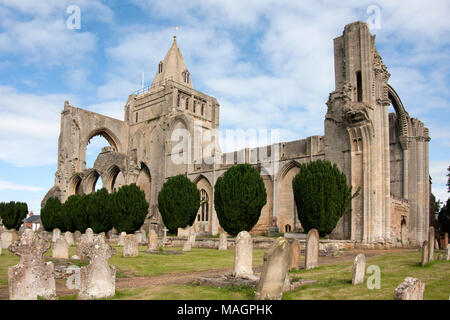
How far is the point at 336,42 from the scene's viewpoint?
26438 mm

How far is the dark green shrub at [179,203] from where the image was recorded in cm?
3209

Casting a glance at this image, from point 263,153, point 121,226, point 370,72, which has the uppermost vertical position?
point 370,72

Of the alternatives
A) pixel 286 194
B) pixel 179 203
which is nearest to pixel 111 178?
pixel 179 203

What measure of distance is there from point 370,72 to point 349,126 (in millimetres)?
3594

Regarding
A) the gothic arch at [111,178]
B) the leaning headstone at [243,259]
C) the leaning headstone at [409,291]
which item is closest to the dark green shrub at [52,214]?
the gothic arch at [111,178]

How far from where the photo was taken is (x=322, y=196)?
72.1 feet

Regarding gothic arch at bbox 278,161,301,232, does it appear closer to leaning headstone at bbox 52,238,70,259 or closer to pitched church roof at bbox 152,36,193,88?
leaning headstone at bbox 52,238,70,259

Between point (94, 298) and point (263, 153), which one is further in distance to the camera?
point (263, 153)

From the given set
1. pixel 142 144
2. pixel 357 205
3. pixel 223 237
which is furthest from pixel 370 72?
pixel 142 144

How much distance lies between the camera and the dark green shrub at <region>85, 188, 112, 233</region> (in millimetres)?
34719

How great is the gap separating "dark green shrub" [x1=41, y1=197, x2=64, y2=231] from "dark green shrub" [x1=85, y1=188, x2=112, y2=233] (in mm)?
5504

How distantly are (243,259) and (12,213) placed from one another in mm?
43512
